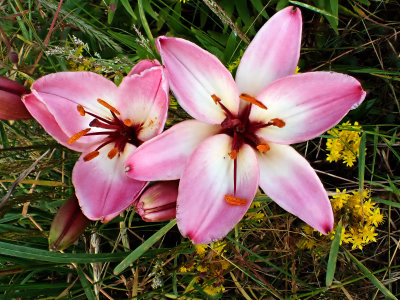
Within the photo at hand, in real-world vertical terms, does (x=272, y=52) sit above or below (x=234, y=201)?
above

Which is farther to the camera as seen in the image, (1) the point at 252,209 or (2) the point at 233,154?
(1) the point at 252,209

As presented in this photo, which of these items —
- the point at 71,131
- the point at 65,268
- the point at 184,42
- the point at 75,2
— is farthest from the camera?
the point at 75,2

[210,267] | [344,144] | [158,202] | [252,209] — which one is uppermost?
[158,202]

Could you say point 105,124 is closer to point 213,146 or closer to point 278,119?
point 213,146

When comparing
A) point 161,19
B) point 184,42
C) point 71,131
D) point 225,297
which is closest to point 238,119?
point 184,42

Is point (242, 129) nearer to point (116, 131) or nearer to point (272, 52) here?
point (272, 52)

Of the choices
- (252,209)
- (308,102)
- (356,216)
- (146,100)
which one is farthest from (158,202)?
(356,216)

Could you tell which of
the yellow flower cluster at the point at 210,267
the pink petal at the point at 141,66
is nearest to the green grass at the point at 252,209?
the yellow flower cluster at the point at 210,267
